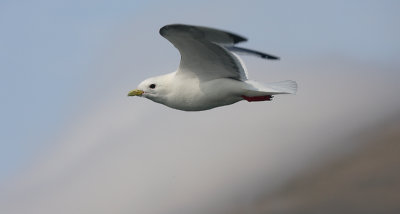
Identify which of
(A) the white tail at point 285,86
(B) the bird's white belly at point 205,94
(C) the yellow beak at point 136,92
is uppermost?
(A) the white tail at point 285,86

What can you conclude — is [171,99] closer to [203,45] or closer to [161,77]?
[161,77]

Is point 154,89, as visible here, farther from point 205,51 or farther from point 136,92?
point 205,51

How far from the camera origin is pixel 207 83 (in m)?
16.4

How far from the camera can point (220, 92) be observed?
1636 centimetres

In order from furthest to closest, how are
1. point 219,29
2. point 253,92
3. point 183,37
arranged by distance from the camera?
point 253,92
point 183,37
point 219,29

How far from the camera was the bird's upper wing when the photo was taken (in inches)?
581

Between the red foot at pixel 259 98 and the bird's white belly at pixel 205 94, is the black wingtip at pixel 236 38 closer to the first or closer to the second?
the bird's white belly at pixel 205 94

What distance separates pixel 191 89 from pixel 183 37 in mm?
1495

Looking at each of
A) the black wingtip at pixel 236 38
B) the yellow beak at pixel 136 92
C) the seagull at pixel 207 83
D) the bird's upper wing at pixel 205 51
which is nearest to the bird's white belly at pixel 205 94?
the seagull at pixel 207 83

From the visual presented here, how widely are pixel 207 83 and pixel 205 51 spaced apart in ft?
2.87

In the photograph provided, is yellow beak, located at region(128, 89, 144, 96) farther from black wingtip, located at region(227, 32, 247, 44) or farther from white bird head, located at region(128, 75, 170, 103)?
black wingtip, located at region(227, 32, 247, 44)

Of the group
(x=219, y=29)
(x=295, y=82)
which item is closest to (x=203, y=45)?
(x=219, y=29)

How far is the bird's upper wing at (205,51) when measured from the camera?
14.8 m

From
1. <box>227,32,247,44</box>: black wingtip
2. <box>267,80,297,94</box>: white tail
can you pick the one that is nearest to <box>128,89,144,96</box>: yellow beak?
<box>267,80,297,94</box>: white tail
